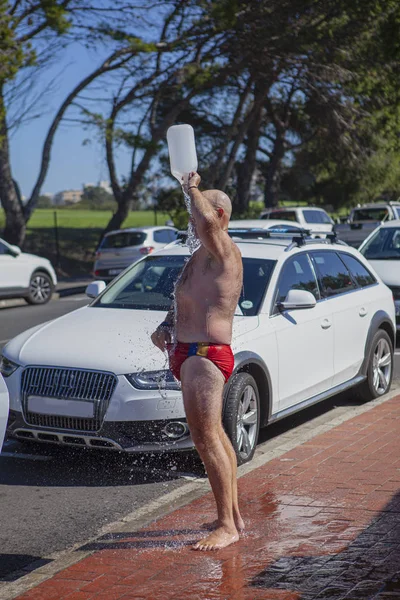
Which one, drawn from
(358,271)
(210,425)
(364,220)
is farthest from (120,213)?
(210,425)

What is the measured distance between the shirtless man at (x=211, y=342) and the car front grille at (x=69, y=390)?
1.62m

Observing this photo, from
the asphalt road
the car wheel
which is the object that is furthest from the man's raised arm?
the car wheel

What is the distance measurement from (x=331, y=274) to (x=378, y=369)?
1.15 m

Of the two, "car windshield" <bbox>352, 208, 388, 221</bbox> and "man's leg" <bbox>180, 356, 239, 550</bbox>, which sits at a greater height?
"car windshield" <bbox>352, 208, 388, 221</bbox>

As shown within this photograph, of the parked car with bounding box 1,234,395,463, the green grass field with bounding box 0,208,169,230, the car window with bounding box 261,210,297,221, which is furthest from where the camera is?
the green grass field with bounding box 0,208,169,230

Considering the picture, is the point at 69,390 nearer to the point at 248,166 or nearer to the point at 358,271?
the point at 358,271

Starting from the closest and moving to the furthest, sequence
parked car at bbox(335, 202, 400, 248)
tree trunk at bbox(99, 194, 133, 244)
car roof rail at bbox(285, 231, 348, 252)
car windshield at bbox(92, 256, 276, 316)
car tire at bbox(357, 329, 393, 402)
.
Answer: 1. car windshield at bbox(92, 256, 276, 316)
2. car roof rail at bbox(285, 231, 348, 252)
3. car tire at bbox(357, 329, 393, 402)
4. parked car at bbox(335, 202, 400, 248)
5. tree trunk at bbox(99, 194, 133, 244)

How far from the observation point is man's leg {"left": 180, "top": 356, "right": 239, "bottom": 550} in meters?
4.74

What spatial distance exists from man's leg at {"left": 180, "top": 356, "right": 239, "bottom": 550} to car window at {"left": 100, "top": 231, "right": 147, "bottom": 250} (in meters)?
20.0

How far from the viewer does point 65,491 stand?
626 centimetres

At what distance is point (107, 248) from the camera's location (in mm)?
24859

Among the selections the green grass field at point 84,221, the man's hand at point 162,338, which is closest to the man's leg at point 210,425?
the man's hand at point 162,338

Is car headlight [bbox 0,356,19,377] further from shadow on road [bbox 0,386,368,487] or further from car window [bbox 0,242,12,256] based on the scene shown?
Answer: car window [bbox 0,242,12,256]

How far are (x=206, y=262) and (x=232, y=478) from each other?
113 cm
